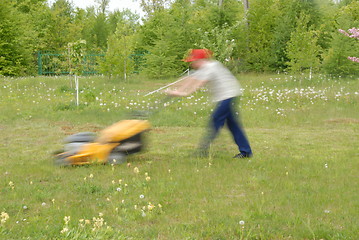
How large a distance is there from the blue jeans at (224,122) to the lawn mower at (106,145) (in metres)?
1.11

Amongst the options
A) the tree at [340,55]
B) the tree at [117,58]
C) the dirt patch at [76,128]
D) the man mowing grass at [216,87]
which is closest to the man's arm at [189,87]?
the man mowing grass at [216,87]

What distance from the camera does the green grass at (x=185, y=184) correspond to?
4.25m

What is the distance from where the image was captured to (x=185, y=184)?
19.0 feet

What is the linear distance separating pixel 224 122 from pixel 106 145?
6.72 ft

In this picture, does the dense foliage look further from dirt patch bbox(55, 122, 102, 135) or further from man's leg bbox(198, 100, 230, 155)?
man's leg bbox(198, 100, 230, 155)

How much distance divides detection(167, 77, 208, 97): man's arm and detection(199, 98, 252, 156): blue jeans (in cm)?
48

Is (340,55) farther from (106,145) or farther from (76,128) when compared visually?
(106,145)

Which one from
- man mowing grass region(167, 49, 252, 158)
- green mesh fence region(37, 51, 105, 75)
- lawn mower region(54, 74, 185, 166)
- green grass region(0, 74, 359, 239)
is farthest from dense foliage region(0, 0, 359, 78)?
lawn mower region(54, 74, 185, 166)

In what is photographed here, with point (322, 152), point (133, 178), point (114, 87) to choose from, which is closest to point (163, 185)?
point (133, 178)

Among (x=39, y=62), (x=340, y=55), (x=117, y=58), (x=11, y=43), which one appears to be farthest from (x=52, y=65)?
(x=340, y=55)

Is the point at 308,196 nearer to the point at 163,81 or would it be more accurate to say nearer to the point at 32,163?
the point at 32,163

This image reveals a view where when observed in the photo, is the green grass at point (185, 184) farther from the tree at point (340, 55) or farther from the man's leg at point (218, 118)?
the tree at point (340, 55)

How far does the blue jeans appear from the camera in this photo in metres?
7.16

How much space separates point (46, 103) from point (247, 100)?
270 inches
